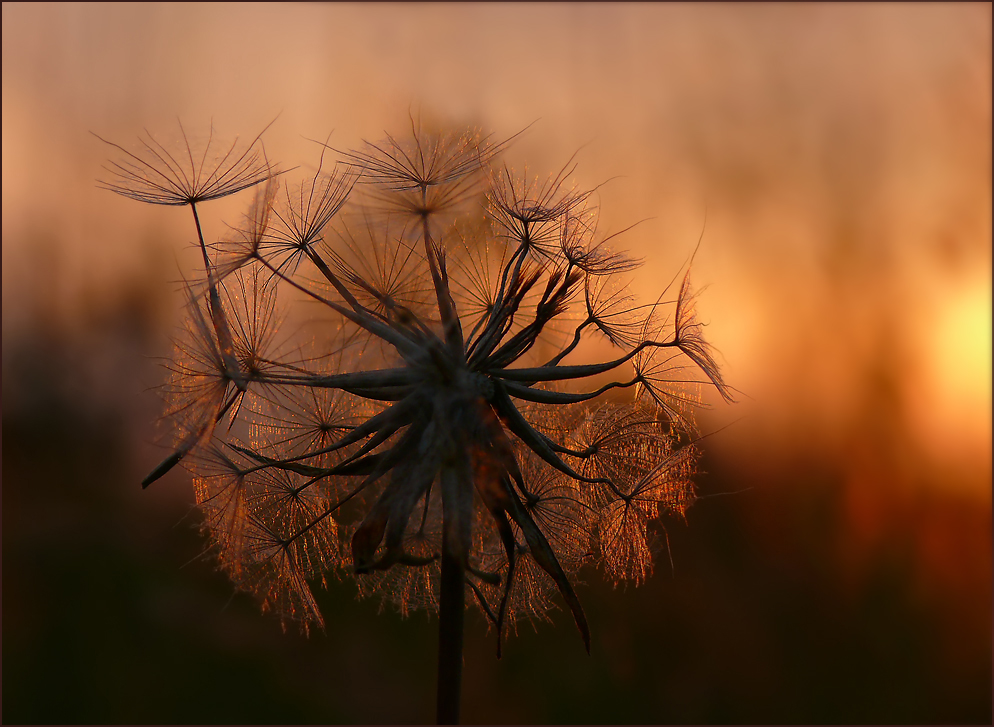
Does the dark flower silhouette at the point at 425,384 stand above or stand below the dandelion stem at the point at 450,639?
above

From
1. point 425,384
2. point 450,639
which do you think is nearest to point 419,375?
point 425,384

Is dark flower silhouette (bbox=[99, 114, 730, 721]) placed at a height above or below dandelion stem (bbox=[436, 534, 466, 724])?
above

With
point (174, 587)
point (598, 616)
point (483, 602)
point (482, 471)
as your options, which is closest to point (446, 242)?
point (482, 471)

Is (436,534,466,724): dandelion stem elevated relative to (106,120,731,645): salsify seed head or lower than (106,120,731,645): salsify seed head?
lower

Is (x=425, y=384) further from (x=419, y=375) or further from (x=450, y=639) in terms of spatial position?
(x=450, y=639)

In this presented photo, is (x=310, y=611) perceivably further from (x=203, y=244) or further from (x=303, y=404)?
(x=203, y=244)

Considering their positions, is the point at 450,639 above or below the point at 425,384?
below

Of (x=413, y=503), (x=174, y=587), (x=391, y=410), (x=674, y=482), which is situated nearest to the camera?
(x=413, y=503)

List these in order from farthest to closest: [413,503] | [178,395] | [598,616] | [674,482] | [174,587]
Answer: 1. [174,587]
2. [598,616]
3. [674,482]
4. [178,395]
5. [413,503]
